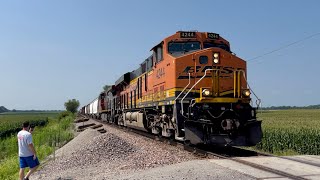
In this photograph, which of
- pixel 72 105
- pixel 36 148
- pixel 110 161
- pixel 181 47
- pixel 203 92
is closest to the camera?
pixel 110 161

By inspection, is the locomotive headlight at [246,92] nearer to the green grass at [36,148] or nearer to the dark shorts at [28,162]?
the dark shorts at [28,162]

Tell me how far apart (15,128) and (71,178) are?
1843 inches

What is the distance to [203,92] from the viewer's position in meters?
12.0

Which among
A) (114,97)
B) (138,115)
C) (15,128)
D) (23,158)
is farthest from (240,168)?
(15,128)

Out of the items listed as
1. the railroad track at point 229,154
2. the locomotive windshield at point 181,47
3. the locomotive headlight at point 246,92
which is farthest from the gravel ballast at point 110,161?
the locomotive windshield at point 181,47

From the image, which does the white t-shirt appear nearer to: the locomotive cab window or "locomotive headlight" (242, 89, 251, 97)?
the locomotive cab window

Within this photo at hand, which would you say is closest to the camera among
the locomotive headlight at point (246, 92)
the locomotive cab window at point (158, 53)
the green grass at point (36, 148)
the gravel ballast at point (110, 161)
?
the gravel ballast at point (110, 161)

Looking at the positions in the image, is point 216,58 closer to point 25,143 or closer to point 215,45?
point 215,45

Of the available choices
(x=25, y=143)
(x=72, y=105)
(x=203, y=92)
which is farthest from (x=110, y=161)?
(x=72, y=105)

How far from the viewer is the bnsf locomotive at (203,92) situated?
1190 centimetres

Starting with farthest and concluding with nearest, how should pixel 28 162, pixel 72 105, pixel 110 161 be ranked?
pixel 72 105 < pixel 110 161 < pixel 28 162

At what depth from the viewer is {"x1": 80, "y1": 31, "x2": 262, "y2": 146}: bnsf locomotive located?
468 inches

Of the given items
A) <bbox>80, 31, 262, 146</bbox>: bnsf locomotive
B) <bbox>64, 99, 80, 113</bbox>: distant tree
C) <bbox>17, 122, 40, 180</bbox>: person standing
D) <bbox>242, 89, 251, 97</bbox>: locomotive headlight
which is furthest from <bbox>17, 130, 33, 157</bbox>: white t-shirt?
<bbox>64, 99, 80, 113</bbox>: distant tree

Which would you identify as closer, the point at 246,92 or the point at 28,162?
the point at 28,162
